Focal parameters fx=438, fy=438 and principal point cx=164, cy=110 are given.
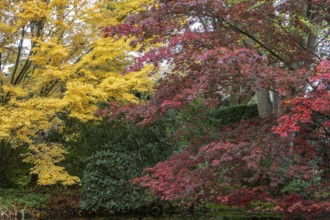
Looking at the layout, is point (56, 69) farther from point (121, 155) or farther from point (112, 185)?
point (112, 185)

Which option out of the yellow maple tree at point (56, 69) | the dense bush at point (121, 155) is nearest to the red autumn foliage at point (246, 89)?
the yellow maple tree at point (56, 69)

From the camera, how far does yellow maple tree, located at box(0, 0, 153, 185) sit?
8391 mm

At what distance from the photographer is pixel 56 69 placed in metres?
8.55

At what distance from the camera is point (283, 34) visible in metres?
6.09

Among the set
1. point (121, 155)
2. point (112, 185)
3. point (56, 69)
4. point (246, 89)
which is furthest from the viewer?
point (121, 155)

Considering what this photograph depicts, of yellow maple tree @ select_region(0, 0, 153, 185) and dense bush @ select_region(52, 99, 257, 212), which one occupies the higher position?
yellow maple tree @ select_region(0, 0, 153, 185)

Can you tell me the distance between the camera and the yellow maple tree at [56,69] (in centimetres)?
839

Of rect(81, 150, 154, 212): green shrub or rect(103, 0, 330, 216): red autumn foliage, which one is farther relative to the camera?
rect(81, 150, 154, 212): green shrub

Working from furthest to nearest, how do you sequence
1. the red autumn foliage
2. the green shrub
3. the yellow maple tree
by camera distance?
the green shrub → the yellow maple tree → the red autumn foliage

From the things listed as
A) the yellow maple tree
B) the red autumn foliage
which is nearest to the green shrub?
the yellow maple tree

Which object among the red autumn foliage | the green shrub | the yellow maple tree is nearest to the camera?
the red autumn foliage

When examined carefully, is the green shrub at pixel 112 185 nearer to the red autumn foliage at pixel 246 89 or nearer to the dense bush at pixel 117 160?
the dense bush at pixel 117 160

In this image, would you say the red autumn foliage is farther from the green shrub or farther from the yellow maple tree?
the green shrub

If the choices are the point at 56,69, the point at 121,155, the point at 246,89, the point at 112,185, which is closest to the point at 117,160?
the point at 121,155
